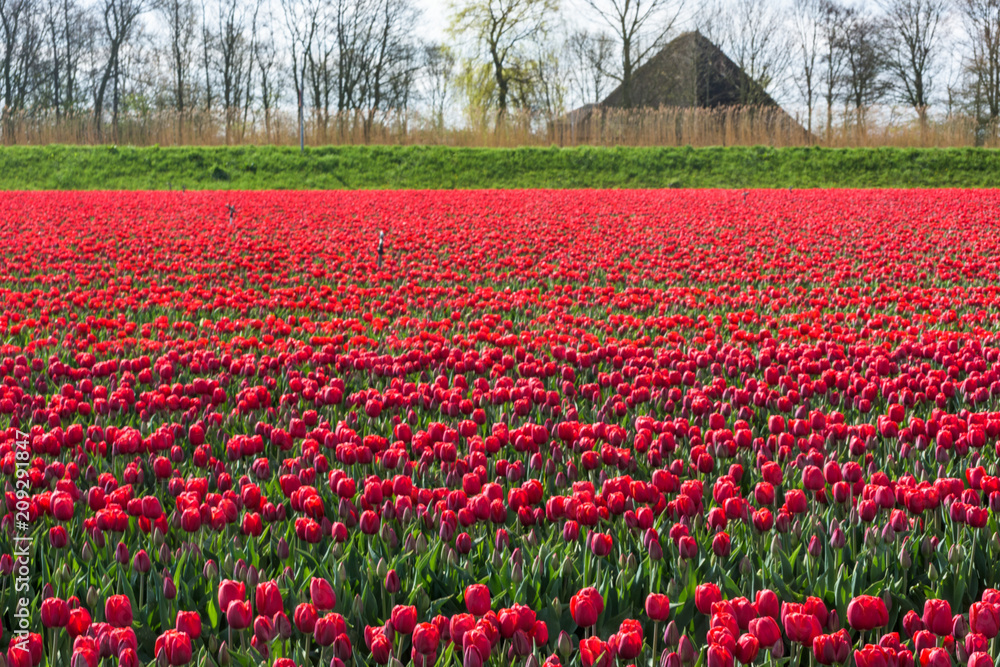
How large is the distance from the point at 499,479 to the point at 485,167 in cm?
2463

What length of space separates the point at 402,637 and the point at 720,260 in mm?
8449

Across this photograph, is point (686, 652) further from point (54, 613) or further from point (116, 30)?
point (116, 30)

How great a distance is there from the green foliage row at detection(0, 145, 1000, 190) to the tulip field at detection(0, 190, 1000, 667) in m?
18.9

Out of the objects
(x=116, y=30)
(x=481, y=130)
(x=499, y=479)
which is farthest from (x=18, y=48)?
(x=499, y=479)

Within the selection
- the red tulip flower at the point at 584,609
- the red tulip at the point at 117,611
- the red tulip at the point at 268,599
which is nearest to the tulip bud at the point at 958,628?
the red tulip flower at the point at 584,609

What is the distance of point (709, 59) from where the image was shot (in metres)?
45.0

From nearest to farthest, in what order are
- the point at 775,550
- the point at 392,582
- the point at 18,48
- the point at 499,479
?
1. the point at 392,582
2. the point at 775,550
3. the point at 499,479
4. the point at 18,48

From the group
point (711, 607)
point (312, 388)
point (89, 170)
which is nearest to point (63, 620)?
point (711, 607)

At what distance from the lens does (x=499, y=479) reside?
3152 millimetres

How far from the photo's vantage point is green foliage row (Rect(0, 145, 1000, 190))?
25.9 metres

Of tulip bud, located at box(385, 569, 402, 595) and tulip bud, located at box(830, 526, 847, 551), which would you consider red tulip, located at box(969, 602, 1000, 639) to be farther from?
tulip bud, located at box(385, 569, 402, 595)

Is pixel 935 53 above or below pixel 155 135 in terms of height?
above

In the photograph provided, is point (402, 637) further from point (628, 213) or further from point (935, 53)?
point (935, 53)

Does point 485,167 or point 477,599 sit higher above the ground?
point 485,167
